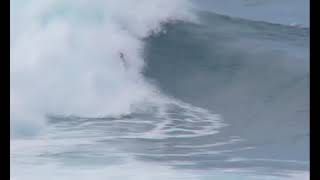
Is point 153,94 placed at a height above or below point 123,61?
below

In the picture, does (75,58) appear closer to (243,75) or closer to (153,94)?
(153,94)

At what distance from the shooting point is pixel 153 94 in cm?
177

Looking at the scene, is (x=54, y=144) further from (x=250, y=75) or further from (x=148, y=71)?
(x=250, y=75)

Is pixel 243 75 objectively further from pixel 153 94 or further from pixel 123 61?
pixel 123 61

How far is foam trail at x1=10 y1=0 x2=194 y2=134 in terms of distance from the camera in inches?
68.0


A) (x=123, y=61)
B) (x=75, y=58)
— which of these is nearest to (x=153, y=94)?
(x=123, y=61)

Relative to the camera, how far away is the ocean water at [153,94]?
1729mm

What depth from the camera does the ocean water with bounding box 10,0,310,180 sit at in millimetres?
1729

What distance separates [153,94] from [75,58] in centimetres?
31

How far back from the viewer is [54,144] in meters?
1.73

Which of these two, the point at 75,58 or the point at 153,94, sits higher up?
the point at 75,58

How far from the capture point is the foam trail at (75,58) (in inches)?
68.0

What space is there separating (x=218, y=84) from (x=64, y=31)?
591 mm

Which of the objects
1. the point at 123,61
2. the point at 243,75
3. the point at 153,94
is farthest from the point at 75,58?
the point at 243,75
